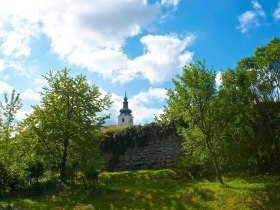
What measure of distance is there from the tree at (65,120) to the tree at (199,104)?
33.5ft

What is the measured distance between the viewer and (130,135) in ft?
138

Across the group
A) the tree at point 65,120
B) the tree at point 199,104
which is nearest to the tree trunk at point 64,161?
the tree at point 65,120

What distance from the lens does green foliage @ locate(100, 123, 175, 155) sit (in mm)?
40328

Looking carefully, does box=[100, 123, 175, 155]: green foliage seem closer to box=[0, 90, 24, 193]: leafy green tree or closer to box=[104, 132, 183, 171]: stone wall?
box=[104, 132, 183, 171]: stone wall

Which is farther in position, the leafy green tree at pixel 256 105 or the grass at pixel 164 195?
the leafy green tree at pixel 256 105

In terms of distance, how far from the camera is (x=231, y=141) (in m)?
34.0

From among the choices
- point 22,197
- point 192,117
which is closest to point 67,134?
point 22,197

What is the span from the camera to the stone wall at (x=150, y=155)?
3903cm

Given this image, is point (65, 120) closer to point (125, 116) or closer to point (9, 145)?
point (9, 145)

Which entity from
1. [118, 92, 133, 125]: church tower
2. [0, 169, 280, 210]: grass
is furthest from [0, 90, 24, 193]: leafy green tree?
[118, 92, 133, 125]: church tower

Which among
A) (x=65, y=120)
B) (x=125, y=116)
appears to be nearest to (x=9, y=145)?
(x=65, y=120)

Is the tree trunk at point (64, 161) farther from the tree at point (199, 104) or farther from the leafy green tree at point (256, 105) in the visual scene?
the leafy green tree at point (256, 105)

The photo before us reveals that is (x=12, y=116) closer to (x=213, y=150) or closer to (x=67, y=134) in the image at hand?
(x=67, y=134)

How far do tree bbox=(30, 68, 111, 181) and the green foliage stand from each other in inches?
185
